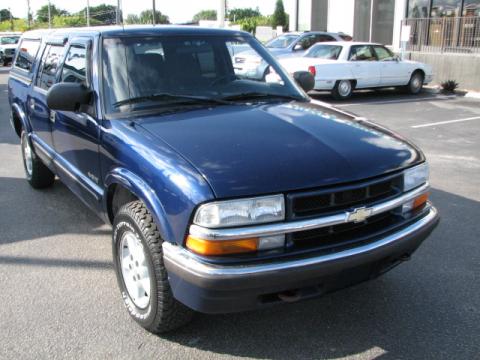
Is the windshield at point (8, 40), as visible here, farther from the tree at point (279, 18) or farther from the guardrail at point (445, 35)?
the tree at point (279, 18)

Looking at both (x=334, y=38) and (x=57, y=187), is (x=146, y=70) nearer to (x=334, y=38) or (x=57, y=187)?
(x=57, y=187)

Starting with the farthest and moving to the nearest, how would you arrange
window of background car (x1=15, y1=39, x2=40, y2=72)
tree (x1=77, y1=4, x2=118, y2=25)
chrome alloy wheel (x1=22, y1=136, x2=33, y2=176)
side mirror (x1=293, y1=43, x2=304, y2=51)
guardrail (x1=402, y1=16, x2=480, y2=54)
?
side mirror (x1=293, y1=43, x2=304, y2=51) < guardrail (x1=402, y1=16, x2=480, y2=54) < tree (x1=77, y1=4, x2=118, y2=25) < chrome alloy wheel (x1=22, y1=136, x2=33, y2=176) < window of background car (x1=15, y1=39, x2=40, y2=72)

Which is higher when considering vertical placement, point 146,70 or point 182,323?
point 146,70

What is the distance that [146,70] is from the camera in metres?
3.68

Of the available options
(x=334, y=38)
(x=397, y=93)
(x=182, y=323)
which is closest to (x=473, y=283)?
(x=182, y=323)

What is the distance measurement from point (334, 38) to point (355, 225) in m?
16.7

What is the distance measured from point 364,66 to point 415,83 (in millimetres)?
2374

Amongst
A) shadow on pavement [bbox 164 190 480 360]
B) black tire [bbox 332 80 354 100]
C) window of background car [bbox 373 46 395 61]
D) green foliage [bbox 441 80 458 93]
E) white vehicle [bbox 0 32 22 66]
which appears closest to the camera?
shadow on pavement [bbox 164 190 480 360]

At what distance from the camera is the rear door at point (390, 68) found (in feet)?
48.0

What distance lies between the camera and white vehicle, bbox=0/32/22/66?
29.1 meters

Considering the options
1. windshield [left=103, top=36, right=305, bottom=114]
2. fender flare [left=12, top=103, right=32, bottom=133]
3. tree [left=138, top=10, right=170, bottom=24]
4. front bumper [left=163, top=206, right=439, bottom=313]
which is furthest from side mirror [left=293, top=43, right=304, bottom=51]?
front bumper [left=163, top=206, right=439, bottom=313]

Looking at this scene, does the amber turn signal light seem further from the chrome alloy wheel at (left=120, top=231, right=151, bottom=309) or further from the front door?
the front door

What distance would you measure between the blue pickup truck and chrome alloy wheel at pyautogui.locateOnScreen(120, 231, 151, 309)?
0.01 metres

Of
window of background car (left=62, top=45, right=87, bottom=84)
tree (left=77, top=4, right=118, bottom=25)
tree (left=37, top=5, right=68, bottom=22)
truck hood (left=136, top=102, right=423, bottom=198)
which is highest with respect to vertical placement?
tree (left=37, top=5, right=68, bottom=22)
